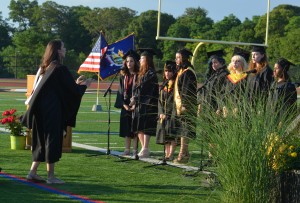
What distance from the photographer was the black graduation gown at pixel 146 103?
1238 cm

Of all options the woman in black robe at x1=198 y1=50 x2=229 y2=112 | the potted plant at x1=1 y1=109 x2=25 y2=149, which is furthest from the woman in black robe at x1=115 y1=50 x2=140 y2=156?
the potted plant at x1=1 y1=109 x2=25 y2=149

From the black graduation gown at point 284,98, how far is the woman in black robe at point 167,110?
5.74 ft

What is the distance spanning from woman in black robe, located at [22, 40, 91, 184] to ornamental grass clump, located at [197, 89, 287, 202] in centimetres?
252

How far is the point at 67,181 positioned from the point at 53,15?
2797 inches

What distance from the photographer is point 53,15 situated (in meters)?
79.8

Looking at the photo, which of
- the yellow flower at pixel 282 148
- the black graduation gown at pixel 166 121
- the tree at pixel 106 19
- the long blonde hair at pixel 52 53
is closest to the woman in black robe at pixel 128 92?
the black graduation gown at pixel 166 121

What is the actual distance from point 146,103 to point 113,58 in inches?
341

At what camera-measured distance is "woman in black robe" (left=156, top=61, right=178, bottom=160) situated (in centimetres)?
1179

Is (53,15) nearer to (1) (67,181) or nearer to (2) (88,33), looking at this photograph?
(2) (88,33)

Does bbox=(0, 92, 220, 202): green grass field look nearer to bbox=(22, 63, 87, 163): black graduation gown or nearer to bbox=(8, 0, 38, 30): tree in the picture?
bbox=(22, 63, 87, 163): black graduation gown

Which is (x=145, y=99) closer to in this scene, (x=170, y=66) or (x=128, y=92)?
(x=128, y=92)

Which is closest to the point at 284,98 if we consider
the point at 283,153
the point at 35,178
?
the point at 283,153

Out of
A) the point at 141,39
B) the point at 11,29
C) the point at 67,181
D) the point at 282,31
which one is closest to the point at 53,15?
the point at 11,29

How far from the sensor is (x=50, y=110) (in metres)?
9.51
